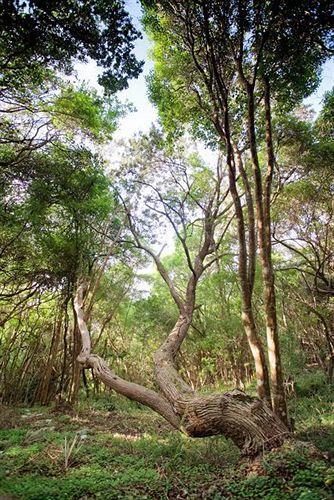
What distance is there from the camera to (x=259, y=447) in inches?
133

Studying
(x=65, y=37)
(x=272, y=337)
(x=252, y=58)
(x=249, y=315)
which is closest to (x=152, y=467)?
(x=272, y=337)

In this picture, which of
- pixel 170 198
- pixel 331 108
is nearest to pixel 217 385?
pixel 170 198

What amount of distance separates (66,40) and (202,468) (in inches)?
251

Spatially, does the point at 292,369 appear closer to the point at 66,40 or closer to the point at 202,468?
the point at 202,468

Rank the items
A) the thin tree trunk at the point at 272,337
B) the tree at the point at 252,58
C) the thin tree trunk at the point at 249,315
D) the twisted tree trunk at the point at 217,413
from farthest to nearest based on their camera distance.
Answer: the thin tree trunk at the point at 249,315 → the tree at the point at 252,58 → the thin tree trunk at the point at 272,337 → the twisted tree trunk at the point at 217,413

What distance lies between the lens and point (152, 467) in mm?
3898

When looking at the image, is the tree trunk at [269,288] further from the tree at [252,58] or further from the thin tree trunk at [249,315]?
the thin tree trunk at [249,315]

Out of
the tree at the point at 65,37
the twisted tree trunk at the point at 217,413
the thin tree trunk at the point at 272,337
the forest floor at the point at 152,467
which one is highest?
the tree at the point at 65,37

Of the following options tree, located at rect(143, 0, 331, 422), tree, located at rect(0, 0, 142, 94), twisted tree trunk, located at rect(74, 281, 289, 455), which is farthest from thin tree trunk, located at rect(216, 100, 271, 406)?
tree, located at rect(0, 0, 142, 94)

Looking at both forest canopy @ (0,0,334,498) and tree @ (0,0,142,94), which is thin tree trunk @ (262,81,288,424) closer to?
forest canopy @ (0,0,334,498)

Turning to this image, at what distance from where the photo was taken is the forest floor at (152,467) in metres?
2.75

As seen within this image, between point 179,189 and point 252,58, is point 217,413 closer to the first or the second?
point 252,58

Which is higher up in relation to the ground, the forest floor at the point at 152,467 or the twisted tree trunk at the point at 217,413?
the twisted tree trunk at the point at 217,413

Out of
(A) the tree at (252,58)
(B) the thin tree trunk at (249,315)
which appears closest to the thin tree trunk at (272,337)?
(A) the tree at (252,58)
